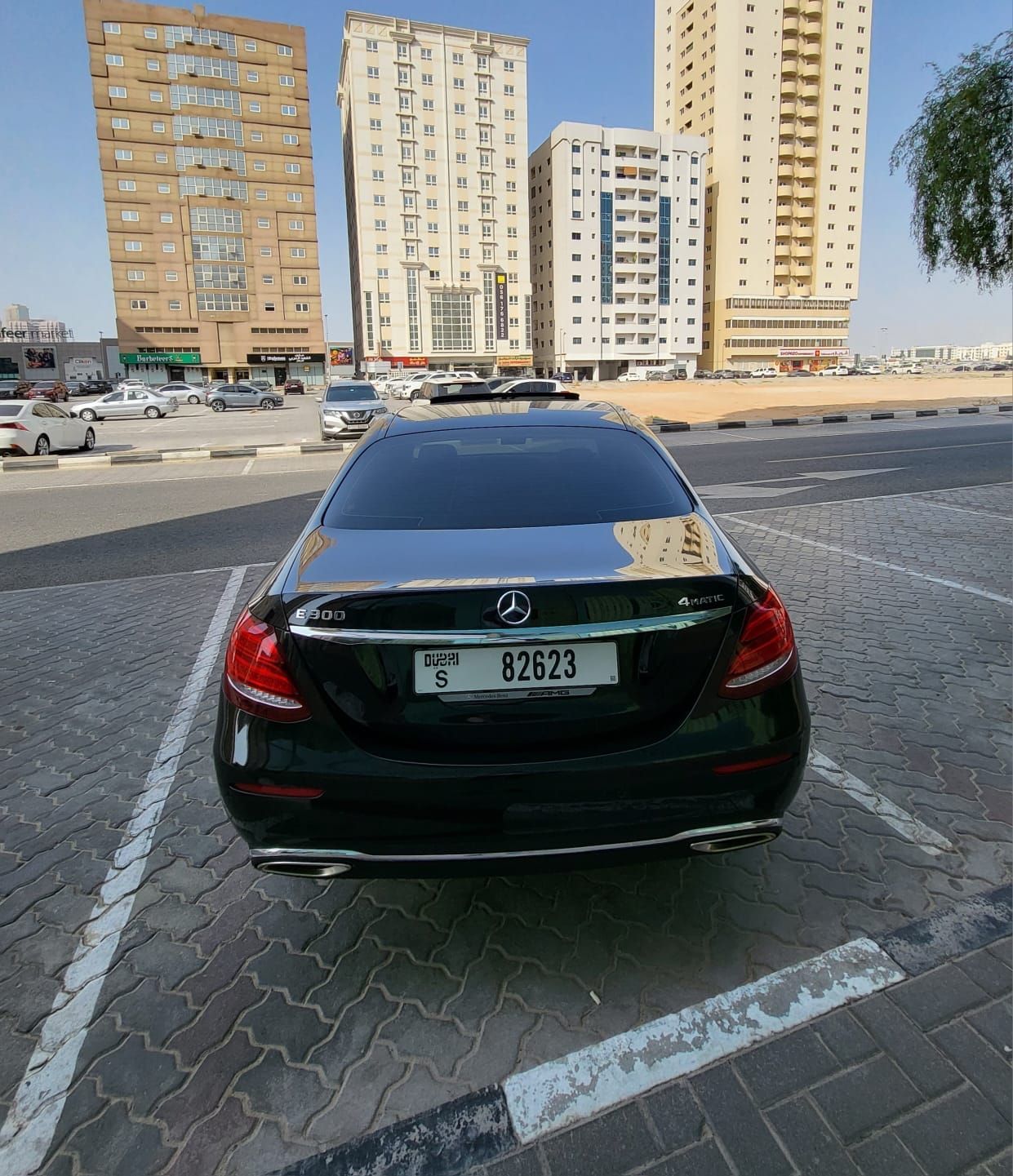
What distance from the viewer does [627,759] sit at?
6.29ft

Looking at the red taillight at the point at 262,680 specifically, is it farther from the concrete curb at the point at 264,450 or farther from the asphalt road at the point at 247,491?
the concrete curb at the point at 264,450

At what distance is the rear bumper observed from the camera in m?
1.90

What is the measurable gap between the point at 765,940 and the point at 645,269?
103331 millimetres

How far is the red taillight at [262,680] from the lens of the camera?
6.33ft

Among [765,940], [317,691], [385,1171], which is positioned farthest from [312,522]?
[765,940]

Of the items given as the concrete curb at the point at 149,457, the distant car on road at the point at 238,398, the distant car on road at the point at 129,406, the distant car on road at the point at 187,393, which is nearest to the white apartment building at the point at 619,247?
the distant car on road at the point at 187,393

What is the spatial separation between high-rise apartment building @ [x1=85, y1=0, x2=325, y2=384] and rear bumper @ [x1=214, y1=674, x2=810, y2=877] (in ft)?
286

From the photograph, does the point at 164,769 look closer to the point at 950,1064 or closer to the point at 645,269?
the point at 950,1064

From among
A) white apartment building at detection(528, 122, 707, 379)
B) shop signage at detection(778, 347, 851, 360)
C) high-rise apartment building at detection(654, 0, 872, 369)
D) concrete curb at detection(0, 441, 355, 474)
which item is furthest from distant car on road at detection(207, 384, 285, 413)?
shop signage at detection(778, 347, 851, 360)

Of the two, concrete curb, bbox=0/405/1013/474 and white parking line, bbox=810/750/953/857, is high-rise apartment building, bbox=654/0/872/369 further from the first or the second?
white parking line, bbox=810/750/953/857

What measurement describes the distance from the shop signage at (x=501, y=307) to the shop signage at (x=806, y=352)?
4030cm

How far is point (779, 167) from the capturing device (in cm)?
9800

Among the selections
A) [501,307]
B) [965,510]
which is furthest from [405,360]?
[965,510]

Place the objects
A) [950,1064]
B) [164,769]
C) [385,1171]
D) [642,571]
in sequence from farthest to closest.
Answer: [164,769] → [642,571] → [950,1064] → [385,1171]
